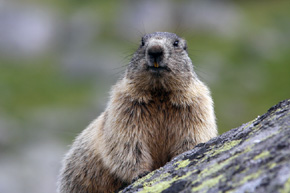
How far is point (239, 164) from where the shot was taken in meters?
4.57

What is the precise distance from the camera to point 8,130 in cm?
2958

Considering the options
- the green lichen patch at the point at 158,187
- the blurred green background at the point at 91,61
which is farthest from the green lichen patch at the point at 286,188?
the blurred green background at the point at 91,61

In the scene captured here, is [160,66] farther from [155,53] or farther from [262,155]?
[262,155]

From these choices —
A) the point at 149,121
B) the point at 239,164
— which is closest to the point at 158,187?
the point at 239,164

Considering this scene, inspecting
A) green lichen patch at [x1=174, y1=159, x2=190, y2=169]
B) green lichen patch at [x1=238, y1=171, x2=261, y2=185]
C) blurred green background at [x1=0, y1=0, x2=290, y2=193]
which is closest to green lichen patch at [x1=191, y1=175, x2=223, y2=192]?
green lichen patch at [x1=238, y1=171, x2=261, y2=185]

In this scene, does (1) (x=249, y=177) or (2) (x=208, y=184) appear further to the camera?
(2) (x=208, y=184)

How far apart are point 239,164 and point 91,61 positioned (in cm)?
3248

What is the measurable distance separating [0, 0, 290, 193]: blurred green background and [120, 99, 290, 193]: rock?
66.1ft

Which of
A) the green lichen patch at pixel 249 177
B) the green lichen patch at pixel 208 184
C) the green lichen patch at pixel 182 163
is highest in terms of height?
the green lichen patch at pixel 182 163

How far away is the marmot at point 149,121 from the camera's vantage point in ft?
24.5

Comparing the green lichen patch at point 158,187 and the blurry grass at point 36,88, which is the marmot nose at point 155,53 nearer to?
the green lichen patch at point 158,187

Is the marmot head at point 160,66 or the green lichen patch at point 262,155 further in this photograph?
the marmot head at point 160,66

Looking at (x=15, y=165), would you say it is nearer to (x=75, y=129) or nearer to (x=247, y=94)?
(x=75, y=129)

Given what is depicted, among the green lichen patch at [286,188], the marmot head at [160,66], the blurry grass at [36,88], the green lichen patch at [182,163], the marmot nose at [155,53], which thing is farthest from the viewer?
the blurry grass at [36,88]
